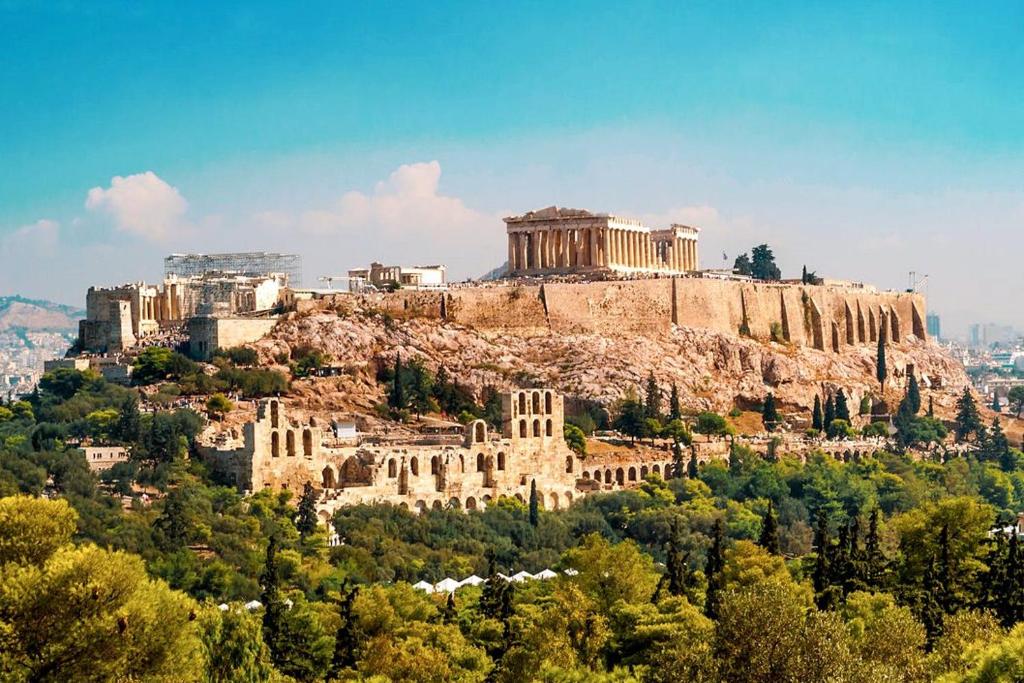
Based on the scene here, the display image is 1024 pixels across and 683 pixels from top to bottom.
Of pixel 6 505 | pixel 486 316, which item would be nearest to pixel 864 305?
pixel 486 316

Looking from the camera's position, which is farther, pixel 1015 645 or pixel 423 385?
pixel 423 385

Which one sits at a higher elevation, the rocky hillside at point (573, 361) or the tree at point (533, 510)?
the rocky hillside at point (573, 361)

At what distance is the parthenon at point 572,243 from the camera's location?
390 feet

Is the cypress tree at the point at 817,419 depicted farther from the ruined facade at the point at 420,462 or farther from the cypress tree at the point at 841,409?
the ruined facade at the point at 420,462

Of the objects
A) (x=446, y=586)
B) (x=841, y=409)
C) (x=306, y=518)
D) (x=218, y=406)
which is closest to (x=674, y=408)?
(x=841, y=409)

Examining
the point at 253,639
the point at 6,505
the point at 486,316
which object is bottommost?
the point at 253,639

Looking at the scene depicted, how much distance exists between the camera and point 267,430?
75.9m

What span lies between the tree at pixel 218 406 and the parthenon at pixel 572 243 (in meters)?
36.1

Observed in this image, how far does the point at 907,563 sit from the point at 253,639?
23947 mm

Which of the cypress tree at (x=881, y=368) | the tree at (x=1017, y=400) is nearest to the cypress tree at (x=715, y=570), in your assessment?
the cypress tree at (x=881, y=368)

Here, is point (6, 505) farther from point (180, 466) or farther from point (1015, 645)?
point (180, 466)

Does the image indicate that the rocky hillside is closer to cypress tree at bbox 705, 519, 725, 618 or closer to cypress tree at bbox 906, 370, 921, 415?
cypress tree at bbox 906, 370, 921, 415

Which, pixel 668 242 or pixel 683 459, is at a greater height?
pixel 668 242

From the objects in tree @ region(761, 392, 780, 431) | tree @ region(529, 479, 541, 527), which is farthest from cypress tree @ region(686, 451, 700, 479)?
tree @ region(761, 392, 780, 431)
